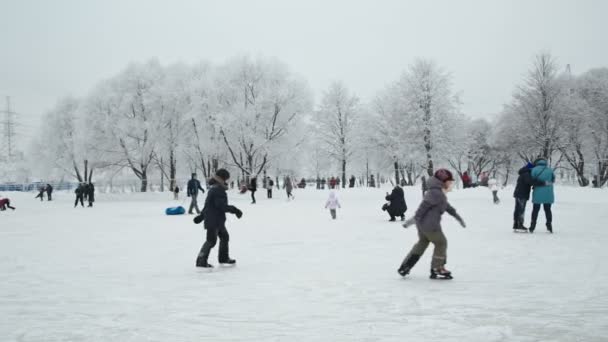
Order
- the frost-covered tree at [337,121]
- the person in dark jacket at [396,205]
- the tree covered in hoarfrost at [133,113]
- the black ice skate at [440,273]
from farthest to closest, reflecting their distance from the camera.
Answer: the frost-covered tree at [337,121]
the tree covered in hoarfrost at [133,113]
the person in dark jacket at [396,205]
the black ice skate at [440,273]

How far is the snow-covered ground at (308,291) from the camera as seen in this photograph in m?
4.25

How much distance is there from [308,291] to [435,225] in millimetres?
→ 2023

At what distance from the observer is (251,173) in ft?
135

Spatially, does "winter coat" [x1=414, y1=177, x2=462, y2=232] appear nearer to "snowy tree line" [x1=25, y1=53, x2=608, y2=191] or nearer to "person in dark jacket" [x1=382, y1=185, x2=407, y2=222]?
"person in dark jacket" [x1=382, y1=185, x2=407, y2=222]

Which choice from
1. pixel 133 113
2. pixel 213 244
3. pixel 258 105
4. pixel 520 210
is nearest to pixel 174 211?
Answer: pixel 213 244

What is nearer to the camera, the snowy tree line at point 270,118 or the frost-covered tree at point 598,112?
the snowy tree line at point 270,118

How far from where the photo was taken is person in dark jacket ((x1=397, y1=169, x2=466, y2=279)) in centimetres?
642

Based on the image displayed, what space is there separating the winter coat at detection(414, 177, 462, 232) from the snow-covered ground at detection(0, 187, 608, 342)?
2.51 feet

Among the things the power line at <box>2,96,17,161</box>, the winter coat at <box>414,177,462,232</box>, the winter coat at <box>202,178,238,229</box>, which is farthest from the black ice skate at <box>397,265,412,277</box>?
the power line at <box>2,96,17,161</box>

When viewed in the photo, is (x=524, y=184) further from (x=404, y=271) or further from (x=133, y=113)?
(x=133, y=113)

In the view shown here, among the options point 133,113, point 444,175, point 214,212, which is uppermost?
point 133,113

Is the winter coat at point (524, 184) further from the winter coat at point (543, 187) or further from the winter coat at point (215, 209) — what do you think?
the winter coat at point (215, 209)

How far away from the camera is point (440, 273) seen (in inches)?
252

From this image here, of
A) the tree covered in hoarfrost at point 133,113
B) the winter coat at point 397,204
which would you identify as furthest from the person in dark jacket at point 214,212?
the tree covered in hoarfrost at point 133,113
